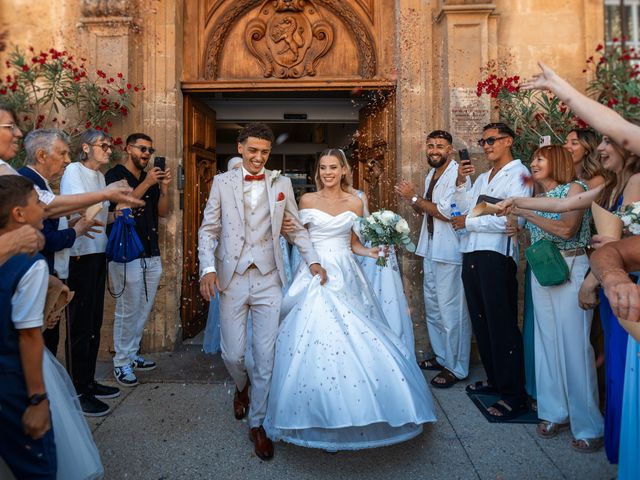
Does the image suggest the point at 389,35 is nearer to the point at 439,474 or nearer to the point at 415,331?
the point at 415,331

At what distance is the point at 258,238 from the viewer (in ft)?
11.9

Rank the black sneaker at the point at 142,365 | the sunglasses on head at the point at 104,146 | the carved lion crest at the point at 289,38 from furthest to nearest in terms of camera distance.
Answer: the carved lion crest at the point at 289,38 → the black sneaker at the point at 142,365 → the sunglasses on head at the point at 104,146

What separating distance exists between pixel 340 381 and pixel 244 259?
114cm

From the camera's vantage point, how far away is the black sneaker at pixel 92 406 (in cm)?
394

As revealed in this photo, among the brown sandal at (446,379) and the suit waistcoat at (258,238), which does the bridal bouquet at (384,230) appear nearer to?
the suit waistcoat at (258,238)

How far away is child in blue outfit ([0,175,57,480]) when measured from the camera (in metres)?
1.96

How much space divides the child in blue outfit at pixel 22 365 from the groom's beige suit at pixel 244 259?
60.1 inches

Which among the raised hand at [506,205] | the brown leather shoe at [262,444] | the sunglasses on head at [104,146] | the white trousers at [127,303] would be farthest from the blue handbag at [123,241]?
the raised hand at [506,205]

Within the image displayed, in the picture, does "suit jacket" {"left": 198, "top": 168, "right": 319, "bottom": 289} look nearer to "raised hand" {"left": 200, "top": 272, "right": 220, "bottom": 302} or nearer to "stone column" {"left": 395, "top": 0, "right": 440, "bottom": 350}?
"raised hand" {"left": 200, "top": 272, "right": 220, "bottom": 302}

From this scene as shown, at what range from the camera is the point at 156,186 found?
520 cm

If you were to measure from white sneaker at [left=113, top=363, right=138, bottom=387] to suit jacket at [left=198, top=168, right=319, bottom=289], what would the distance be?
1759mm

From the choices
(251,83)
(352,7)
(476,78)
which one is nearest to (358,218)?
(476,78)

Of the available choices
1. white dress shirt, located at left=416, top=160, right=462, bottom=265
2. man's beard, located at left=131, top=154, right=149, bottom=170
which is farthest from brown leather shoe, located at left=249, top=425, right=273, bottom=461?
man's beard, located at left=131, top=154, right=149, bottom=170

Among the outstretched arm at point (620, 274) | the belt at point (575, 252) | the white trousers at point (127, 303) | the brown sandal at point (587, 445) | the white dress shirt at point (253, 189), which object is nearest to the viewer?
the outstretched arm at point (620, 274)
